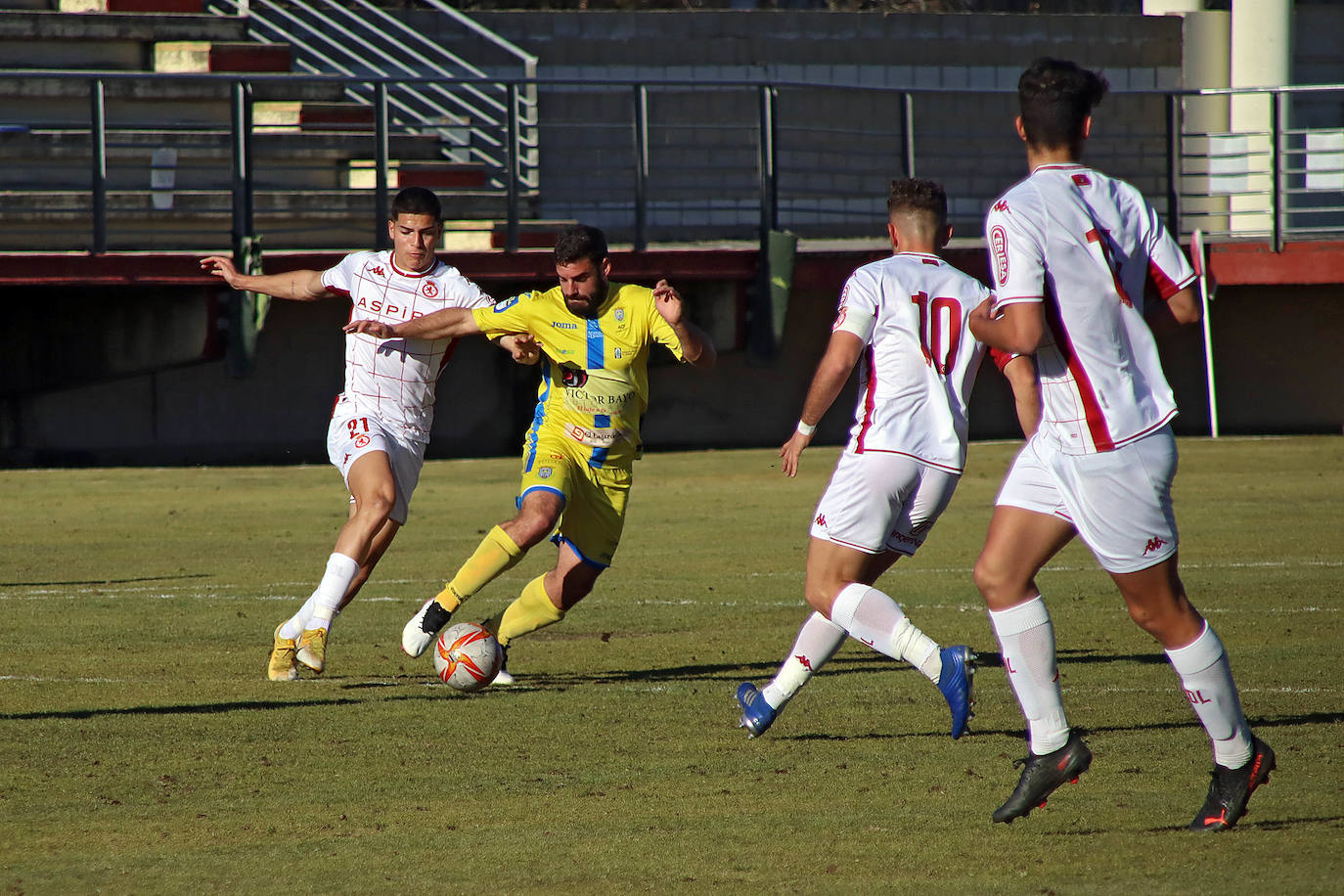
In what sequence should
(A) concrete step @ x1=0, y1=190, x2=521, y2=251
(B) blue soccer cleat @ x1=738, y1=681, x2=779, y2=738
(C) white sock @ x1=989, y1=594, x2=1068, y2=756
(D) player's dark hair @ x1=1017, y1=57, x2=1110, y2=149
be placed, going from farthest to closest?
(A) concrete step @ x1=0, y1=190, x2=521, y2=251
(B) blue soccer cleat @ x1=738, y1=681, x2=779, y2=738
(C) white sock @ x1=989, y1=594, x2=1068, y2=756
(D) player's dark hair @ x1=1017, y1=57, x2=1110, y2=149

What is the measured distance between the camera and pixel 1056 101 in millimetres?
5441

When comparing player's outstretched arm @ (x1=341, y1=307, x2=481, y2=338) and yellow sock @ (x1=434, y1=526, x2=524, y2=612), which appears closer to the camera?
yellow sock @ (x1=434, y1=526, x2=524, y2=612)

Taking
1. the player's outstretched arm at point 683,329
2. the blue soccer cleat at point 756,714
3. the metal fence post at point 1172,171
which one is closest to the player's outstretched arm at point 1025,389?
the blue soccer cleat at point 756,714

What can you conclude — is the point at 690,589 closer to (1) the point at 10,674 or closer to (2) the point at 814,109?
(1) the point at 10,674

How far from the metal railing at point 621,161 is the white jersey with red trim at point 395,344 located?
783 cm

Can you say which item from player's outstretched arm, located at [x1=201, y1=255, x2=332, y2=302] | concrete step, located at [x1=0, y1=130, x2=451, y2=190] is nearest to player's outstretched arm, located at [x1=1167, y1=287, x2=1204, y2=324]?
player's outstretched arm, located at [x1=201, y1=255, x2=332, y2=302]

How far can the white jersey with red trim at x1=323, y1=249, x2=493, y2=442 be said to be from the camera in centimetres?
916

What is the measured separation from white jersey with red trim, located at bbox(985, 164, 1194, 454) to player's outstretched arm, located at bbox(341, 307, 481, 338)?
3784mm

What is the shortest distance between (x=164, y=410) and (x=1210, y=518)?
11.0m

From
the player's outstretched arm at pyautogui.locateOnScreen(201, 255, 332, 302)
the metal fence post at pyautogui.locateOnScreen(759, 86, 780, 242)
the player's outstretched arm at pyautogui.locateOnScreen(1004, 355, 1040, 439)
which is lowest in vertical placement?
the player's outstretched arm at pyautogui.locateOnScreen(1004, 355, 1040, 439)

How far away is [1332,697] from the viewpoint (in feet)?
25.4

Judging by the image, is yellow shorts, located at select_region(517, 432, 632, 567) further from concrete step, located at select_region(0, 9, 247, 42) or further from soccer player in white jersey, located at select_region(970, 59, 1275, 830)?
concrete step, located at select_region(0, 9, 247, 42)

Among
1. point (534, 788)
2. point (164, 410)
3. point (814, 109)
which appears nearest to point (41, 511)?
point (164, 410)

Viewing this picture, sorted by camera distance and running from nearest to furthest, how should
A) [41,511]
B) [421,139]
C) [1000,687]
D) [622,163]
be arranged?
[1000,687]
[41,511]
[421,139]
[622,163]
